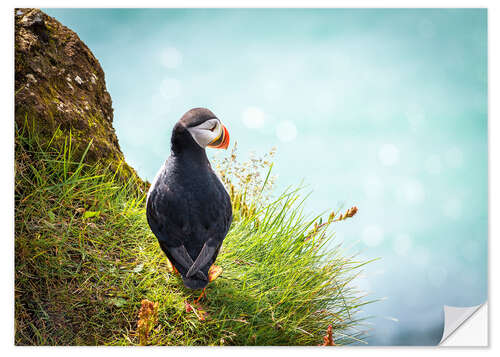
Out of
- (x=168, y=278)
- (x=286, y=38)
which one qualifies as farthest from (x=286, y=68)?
(x=168, y=278)

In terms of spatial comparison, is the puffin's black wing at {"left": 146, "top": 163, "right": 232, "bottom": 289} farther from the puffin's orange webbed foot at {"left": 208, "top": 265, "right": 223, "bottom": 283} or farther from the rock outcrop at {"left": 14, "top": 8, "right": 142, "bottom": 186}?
the rock outcrop at {"left": 14, "top": 8, "right": 142, "bottom": 186}

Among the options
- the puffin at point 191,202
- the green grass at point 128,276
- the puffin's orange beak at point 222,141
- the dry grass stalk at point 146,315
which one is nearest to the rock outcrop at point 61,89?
the green grass at point 128,276

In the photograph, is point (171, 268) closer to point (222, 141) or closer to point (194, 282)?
point (194, 282)

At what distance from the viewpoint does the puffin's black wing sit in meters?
1.99

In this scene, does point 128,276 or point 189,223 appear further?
point 128,276

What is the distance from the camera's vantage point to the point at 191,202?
80.7 inches

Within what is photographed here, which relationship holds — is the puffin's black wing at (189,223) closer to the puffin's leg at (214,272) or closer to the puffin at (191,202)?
the puffin at (191,202)

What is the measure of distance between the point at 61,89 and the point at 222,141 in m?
1.14

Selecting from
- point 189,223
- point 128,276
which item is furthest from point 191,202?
point 128,276

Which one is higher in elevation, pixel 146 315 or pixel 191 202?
pixel 191 202

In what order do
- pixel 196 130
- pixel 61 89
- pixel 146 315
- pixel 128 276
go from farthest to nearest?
pixel 61 89 < pixel 128 276 < pixel 196 130 < pixel 146 315

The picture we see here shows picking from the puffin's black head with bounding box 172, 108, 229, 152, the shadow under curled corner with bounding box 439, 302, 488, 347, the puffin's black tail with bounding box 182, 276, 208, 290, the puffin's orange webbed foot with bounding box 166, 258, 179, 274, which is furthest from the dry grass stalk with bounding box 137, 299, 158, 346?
the shadow under curled corner with bounding box 439, 302, 488, 347

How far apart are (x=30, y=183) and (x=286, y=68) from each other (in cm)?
161

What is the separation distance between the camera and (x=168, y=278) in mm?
2203
